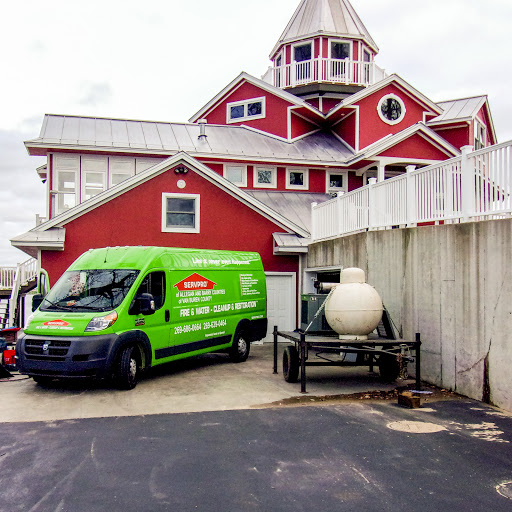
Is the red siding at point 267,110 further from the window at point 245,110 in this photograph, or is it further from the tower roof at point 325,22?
the tower roof at point 325,22

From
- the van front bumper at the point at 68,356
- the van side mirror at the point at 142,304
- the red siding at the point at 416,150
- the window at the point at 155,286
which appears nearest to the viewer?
the van front bumper at the point at 68,356

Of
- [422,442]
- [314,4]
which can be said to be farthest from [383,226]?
[314,4]

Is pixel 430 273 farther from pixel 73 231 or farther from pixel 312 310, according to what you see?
pixel 73 231

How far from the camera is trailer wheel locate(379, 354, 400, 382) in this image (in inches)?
428

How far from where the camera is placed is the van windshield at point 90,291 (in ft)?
35.1

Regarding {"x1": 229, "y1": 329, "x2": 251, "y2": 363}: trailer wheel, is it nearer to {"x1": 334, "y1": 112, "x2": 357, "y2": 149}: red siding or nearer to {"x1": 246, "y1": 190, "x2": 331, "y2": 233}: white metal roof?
{"x1": 246, "y1": 190, "x2": 331, "y2": 233}: white metal roof

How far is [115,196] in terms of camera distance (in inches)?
672

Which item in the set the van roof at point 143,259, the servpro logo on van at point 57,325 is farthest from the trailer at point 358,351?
the servpro logo on van at point 57,325

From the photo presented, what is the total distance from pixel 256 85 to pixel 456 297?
20204 millimetres

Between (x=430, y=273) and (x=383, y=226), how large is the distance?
238cm

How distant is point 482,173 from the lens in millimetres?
9281

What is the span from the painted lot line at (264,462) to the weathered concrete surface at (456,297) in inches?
34.1

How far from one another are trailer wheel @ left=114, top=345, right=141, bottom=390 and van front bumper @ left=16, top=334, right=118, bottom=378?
0.92 feet

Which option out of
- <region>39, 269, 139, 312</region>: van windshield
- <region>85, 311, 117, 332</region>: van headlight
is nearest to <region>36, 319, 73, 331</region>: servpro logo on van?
<region>85, 311, 117, 332</region>: van headlight
